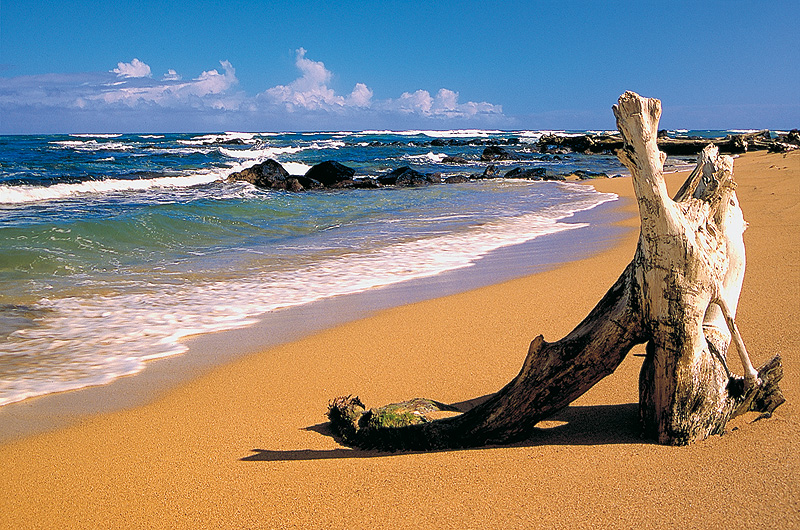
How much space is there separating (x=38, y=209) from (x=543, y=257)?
13.0 m

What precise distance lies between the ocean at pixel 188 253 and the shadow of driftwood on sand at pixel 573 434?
6.66 ft

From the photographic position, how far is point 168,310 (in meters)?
5.86

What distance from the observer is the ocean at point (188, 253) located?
16.3 feet

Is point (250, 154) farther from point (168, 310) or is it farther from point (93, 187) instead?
point (168, 310)

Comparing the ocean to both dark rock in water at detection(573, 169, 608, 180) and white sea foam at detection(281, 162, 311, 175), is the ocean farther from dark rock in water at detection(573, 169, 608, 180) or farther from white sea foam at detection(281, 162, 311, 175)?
white sea foam at detection(281, 162, 311, 175)

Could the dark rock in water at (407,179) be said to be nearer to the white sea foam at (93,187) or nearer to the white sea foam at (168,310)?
the white sea foam at (93,187)

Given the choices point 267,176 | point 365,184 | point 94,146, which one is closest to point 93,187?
point 267,176

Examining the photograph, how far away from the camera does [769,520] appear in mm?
2072

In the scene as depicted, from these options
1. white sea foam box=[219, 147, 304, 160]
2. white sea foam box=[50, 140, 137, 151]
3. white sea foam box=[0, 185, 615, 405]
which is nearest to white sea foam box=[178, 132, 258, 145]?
white sea foam box=[50, 140, 137, 151]

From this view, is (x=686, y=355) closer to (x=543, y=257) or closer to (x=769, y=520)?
(x=769, y=520)

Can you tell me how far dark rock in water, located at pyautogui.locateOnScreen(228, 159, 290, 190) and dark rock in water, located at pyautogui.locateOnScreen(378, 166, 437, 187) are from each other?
4.10 m

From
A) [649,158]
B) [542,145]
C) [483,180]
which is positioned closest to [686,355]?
[649,158]

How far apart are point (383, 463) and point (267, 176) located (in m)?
20.5

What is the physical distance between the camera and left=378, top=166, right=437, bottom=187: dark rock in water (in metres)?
22.9
